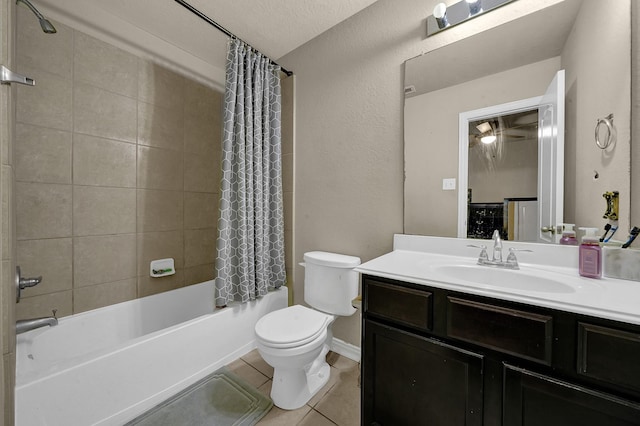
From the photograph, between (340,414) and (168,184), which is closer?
(340,414)

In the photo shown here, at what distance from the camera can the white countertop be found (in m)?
0.69

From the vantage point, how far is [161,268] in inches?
74.9

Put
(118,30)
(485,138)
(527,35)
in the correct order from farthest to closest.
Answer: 1. (118,30)
2. (485,138)
3. (527,35)

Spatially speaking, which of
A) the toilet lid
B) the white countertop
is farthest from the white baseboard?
the white countertop

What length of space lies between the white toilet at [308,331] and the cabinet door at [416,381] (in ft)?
1.16

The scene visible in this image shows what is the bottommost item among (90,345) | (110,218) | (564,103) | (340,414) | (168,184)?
(340,414)

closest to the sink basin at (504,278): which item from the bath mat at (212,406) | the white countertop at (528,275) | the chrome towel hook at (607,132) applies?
the white countertop at (528,275)

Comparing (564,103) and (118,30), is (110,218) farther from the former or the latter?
(564,103)

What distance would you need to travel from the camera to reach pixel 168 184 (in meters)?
1.97

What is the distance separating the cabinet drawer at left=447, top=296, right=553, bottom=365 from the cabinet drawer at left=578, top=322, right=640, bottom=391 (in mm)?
69

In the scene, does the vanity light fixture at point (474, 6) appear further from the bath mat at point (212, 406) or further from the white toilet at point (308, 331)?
the bath mat at point (212, 406)

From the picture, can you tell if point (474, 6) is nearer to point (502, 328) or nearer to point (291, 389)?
point (502, 328)

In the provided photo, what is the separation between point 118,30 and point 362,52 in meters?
1.65

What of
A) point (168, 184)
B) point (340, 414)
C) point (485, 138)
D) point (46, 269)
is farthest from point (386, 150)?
point (46, 269)
